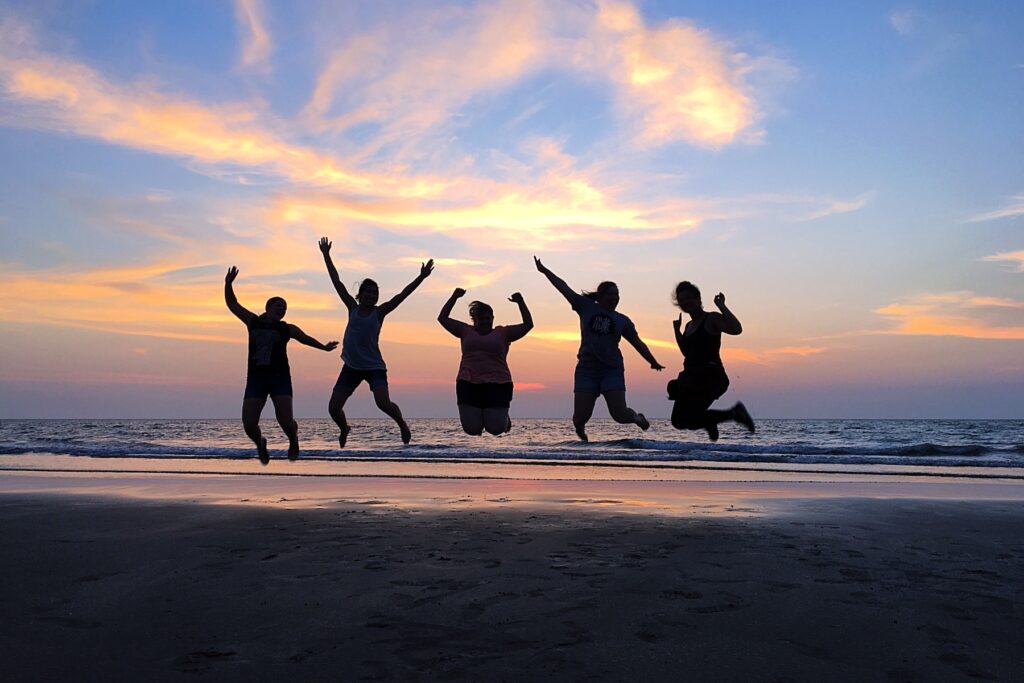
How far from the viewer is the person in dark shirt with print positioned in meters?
11.0

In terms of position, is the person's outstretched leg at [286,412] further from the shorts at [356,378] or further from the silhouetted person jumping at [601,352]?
the silhouetted person jumping at [601,352]

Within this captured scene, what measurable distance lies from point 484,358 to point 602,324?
186 cm

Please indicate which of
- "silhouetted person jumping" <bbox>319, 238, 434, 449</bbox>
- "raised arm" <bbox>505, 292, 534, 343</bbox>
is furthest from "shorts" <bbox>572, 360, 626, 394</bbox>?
"silhouetted person jumping" <bbox>319, 238, 434, 449</bbox>

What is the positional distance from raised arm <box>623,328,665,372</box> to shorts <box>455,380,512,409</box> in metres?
1.92

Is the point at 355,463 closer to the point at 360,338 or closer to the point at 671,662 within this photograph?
the point at 360,338

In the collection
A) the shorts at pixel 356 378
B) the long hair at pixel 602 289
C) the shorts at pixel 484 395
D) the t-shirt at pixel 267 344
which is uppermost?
the long hair at pixel 602 289

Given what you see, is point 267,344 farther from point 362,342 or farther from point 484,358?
point 484,358

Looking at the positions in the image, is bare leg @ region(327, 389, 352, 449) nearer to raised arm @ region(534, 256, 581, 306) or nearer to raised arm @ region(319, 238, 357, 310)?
raised arm @ region(319, 238, 357, 310)

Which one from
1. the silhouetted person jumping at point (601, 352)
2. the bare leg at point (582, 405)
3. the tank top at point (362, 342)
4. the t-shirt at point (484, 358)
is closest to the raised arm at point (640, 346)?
the silhouetted person jumping at point (601, 352)

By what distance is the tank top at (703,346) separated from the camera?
29.2 ft

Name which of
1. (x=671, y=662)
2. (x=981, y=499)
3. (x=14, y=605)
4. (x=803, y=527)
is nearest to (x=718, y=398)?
(x=803, y=527)

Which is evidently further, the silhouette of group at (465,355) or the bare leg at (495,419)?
the bare leg at (495,419)

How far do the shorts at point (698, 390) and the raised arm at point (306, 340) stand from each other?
4.90 meters

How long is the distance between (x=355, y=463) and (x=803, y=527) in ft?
57.2
